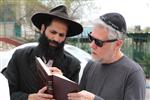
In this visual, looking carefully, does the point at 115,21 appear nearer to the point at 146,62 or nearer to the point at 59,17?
the point at 59,17

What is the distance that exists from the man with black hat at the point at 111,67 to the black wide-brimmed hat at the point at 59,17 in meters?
0.42

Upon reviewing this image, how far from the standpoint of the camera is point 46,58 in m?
3.37

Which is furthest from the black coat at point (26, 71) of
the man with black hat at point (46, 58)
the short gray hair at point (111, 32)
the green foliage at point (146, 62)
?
the green foliage at point (146, 62)

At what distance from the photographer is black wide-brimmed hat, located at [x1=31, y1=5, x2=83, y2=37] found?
3.28 metres

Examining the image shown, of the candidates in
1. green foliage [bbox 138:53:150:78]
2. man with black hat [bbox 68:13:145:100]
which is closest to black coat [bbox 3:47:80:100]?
man with black hat [bbox 68:13:145:100]

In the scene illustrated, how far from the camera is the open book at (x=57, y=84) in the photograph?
2504mm

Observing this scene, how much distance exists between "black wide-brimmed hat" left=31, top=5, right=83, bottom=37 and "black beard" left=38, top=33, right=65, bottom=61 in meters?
0.14

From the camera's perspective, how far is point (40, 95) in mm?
2736

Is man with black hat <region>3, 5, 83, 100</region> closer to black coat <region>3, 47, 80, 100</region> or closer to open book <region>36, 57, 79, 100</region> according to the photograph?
black coat <region>3, 47, 80, 100</region>

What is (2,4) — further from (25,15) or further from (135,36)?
A: (135,36)

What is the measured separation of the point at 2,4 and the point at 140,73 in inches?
621

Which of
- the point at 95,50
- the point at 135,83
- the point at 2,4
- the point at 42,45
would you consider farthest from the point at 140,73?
the point at 2,4

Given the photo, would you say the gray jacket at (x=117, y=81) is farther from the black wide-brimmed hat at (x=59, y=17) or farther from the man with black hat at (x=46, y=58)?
the black wide-brimmed hat at (x=59, y=17)

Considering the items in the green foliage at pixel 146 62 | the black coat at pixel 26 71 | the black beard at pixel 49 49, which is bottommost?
the green foliage at pixel 146 62
